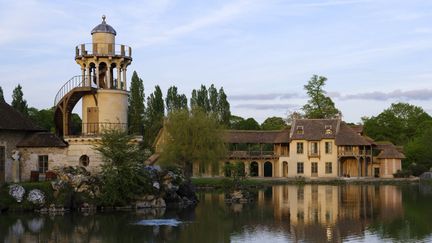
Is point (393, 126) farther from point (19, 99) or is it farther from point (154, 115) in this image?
A: point (19, 99)

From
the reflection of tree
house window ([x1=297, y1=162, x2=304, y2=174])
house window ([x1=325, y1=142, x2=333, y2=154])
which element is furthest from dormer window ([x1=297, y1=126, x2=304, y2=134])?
the reflection of tree

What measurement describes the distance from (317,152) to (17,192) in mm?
44125

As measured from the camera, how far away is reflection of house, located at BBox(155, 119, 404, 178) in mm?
75938

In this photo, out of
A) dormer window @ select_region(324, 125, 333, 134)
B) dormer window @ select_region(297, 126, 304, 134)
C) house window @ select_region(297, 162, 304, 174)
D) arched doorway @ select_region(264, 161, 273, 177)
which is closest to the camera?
dormer window @ select_region(324, 125, 333, 134)

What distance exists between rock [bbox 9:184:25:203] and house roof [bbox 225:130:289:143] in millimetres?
40413

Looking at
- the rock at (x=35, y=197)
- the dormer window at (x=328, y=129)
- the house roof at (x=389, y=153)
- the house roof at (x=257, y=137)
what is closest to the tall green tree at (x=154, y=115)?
the house roof at (x=257, y=137)

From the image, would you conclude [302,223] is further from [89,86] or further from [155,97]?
[155,97]

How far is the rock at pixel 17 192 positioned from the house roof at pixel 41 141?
5.49 metres

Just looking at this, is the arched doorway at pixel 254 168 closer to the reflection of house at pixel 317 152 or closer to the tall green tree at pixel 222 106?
the reflection of house at pixel 317 152

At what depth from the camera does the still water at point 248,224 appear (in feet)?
94.0

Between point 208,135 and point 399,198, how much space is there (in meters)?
19.8

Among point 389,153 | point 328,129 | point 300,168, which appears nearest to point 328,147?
point 328,129

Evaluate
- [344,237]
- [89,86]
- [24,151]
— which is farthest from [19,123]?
[344,237]

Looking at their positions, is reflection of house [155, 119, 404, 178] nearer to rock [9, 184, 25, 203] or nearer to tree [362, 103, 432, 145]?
tree [362, 103, 432, 145]
